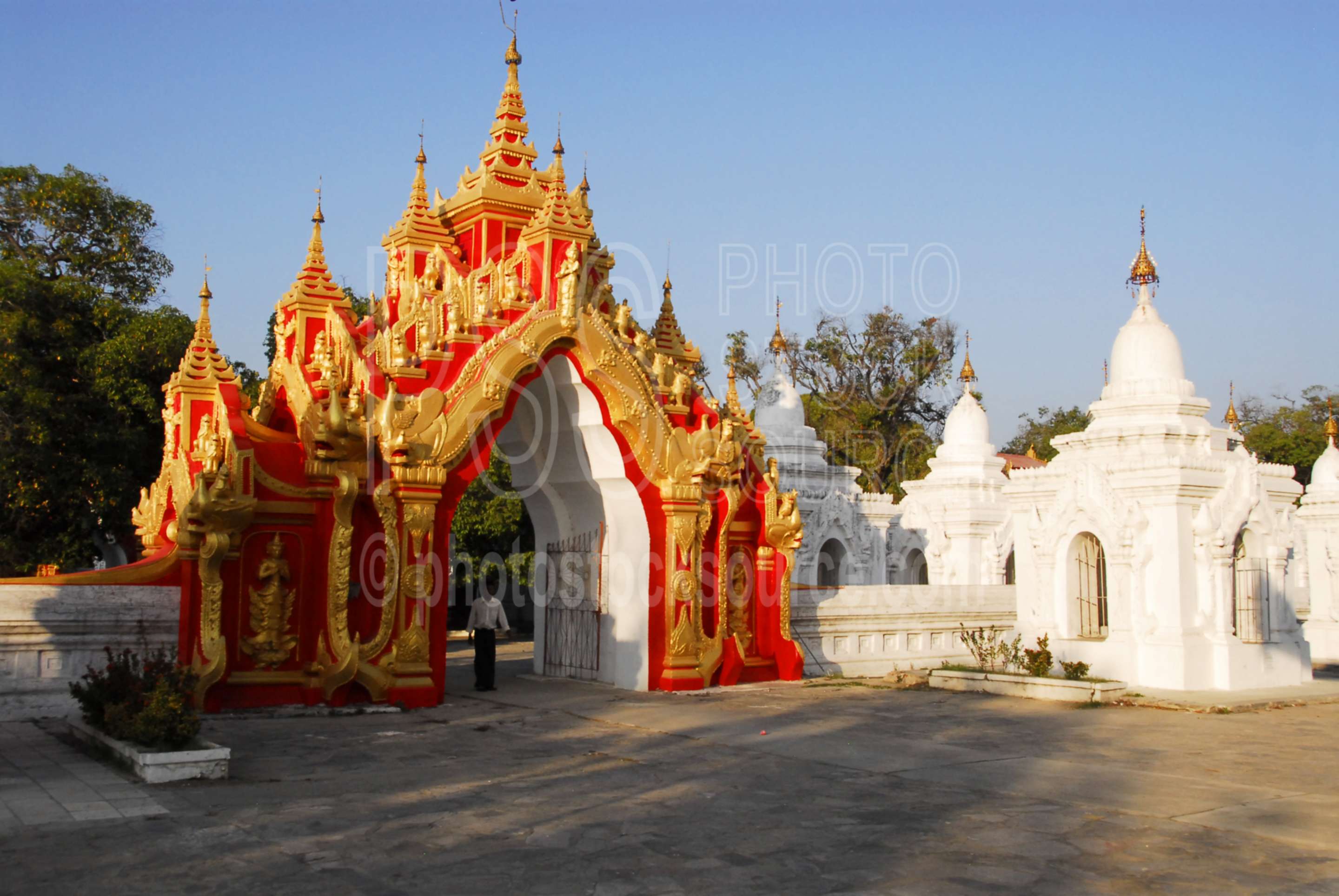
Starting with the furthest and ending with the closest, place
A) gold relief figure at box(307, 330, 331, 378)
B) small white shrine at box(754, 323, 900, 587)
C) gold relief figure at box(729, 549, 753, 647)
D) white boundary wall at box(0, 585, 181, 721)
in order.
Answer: small white shrine at box(754, 323, 900, 587) → gold relief figure at box(729, 549, 753, 647) → gold relief figure at box(307, 330, 331, 378) → white boundary wall at box(0, 585, 181, 721)

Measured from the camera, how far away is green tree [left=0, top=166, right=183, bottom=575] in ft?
66.8

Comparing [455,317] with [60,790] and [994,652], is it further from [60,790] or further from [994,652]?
[994,652]

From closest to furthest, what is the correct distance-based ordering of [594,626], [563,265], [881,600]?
[563,265]
[594,626]
[881,600]

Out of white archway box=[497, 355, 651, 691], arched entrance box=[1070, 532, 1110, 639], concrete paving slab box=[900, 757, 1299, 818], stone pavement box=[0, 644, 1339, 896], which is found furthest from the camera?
arched entrance box=[1070, 532, 1110, 639]

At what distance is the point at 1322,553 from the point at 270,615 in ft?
67.9

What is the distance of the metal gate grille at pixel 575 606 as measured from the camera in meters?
16.4

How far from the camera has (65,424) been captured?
68.9 ft

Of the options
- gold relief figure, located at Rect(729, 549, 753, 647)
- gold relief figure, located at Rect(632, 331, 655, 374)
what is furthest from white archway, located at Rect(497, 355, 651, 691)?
gold relief figure, located at Rect(729, 549, 753, 647)

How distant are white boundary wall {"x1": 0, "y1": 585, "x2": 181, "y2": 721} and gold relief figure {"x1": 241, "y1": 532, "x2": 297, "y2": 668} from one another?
87cm

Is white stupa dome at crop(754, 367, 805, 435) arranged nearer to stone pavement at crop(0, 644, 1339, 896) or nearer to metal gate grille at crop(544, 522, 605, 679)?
metal gate grille at crop(544, 522, 605, 679)

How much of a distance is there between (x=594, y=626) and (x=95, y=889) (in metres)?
10.4

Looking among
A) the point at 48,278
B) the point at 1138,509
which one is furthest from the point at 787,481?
the point at 48,278

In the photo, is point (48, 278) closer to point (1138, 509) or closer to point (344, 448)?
point (344, 448)

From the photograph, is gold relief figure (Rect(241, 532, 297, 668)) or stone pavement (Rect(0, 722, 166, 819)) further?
gold relief figure (Rect(241, 532, 297, 668))
